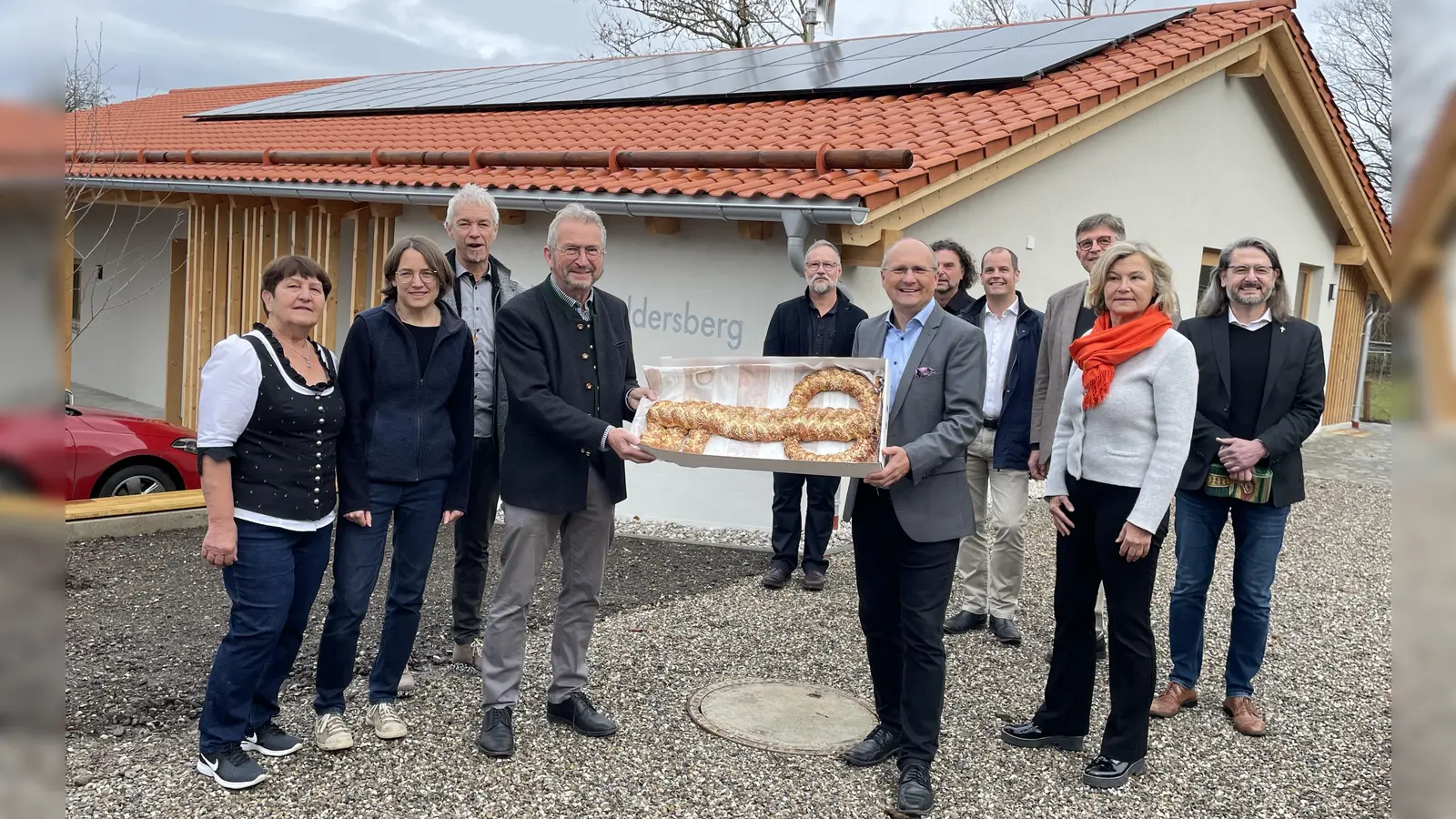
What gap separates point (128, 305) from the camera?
1606 centimetres

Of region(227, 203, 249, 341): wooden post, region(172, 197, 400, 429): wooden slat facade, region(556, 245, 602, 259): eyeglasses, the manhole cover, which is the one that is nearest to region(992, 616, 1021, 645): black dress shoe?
the manhole cover

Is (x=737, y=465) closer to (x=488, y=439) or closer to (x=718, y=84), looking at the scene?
(x=488, y=439)

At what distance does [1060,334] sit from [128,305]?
605 inches

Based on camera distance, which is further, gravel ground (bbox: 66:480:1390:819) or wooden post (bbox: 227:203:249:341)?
wooden post (bbox: 227:203:249:341)

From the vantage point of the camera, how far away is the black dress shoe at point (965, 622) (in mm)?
5789

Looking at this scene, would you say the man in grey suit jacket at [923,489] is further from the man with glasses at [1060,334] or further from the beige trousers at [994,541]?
the beige trousers at [994,541]

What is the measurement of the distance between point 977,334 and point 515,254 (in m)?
6.45

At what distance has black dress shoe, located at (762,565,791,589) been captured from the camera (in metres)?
6.67

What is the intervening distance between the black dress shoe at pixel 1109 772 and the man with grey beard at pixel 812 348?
2346 millimetres

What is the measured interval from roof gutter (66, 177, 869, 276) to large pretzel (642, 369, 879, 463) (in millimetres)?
3188

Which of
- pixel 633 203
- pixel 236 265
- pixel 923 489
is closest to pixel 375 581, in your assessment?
pixel 923 489

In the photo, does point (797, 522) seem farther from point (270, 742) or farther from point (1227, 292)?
point (270, 742)

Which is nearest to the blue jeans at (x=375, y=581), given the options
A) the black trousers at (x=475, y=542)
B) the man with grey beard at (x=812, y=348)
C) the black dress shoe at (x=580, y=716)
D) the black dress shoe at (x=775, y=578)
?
the black trousers at (x=475, y=542)

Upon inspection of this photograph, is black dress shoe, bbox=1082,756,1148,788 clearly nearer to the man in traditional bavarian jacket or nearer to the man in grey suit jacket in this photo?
the man in grey suit jacket
